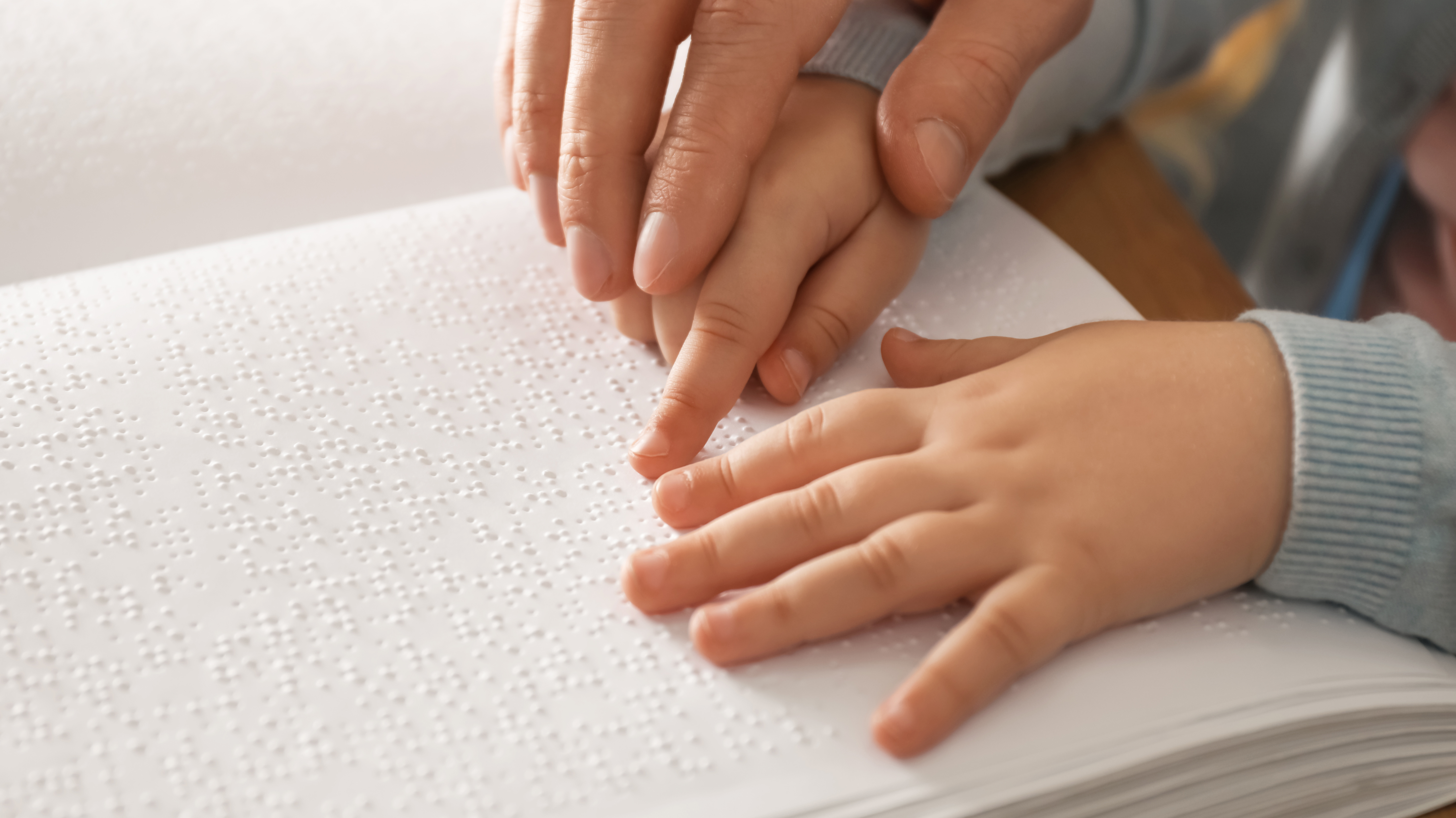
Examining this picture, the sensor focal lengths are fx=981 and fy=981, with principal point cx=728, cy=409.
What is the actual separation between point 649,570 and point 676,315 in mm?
136

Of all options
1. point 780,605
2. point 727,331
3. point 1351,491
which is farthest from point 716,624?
point 1351,491

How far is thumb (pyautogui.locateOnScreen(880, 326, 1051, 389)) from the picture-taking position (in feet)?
1.37

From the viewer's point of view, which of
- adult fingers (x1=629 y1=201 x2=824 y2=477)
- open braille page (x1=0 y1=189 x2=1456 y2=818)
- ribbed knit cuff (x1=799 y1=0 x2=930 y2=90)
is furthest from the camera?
ribbed knit cuff (x1=799 y1=0 x2=930 y2=90)

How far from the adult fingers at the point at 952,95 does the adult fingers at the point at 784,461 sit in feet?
0.43

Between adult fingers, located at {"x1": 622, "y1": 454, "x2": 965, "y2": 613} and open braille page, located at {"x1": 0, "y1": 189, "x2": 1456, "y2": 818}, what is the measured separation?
0.02m

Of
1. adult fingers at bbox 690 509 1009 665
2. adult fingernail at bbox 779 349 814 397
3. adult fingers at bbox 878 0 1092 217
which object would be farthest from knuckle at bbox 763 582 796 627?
adult fingers at bbox 878 0 1092 217

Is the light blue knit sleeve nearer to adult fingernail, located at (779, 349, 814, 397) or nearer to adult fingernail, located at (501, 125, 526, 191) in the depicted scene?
adult fingernail, located at (779, 349, 814, 397)

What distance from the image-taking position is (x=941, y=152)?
0.45 meters

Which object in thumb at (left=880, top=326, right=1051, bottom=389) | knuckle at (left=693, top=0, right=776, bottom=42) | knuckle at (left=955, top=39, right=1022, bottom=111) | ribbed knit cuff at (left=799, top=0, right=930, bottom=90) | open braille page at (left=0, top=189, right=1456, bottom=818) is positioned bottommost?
open braille page at (left=0, top=189, right=1456, bottom=818)

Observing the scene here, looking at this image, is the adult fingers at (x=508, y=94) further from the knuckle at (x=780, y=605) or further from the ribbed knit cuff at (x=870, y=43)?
the knuckle at (x=780, y=605)

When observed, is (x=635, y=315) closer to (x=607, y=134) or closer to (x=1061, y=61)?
(x=607, y=134)

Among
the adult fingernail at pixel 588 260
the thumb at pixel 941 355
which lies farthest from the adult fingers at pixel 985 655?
the adult fingernail at pixel 588 260

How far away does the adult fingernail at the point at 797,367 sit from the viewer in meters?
0.42

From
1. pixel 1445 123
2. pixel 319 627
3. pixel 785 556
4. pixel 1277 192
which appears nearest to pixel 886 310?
pixel 785 556
